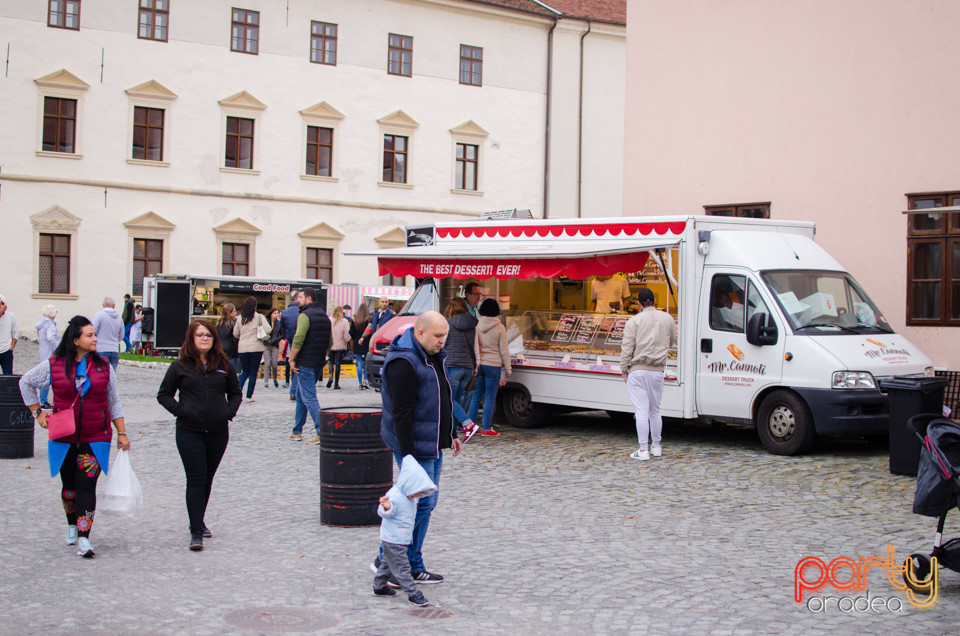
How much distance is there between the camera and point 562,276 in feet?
45.9

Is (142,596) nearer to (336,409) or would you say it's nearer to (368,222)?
(336,409)

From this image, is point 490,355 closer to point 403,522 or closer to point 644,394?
point 644,394

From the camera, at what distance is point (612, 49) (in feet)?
139

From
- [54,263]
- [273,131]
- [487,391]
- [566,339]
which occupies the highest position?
[273,131]

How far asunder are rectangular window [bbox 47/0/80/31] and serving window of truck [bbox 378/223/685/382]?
23307 millimetres

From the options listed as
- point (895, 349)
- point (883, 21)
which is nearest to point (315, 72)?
point (883, 21)

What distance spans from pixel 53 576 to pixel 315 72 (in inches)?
1291

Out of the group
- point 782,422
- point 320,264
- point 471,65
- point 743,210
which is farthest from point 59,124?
point 782,422

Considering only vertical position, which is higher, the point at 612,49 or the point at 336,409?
the point at 612,49

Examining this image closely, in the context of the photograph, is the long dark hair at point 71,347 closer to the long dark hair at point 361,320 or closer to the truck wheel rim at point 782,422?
the truck wheel rim at point 782,422

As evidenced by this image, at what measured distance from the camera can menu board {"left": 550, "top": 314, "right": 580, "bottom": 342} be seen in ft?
46.9

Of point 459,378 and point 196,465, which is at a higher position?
point 459,378

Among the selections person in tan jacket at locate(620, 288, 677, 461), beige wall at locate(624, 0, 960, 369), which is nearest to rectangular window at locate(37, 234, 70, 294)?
beige wall at locate(624, 0, 960, 369)

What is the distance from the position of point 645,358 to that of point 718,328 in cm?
128
